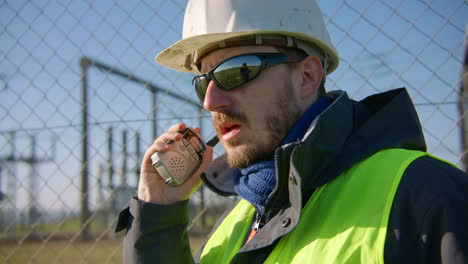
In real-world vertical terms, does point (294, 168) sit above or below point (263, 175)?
above

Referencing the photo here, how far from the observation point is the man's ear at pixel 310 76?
1784 millimetres

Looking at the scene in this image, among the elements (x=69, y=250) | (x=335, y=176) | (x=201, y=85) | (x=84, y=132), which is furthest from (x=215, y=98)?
(x=69, y=250)

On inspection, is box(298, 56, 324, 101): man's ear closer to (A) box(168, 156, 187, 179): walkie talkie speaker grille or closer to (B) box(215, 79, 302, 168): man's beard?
(B) box(215, 79, 302, 168): man's beard

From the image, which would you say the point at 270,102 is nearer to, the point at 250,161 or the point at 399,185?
the point at 250,161

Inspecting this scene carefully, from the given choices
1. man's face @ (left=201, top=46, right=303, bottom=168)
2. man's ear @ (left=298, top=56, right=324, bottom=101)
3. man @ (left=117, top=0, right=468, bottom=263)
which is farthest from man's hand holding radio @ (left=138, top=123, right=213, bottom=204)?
man's ear @ (left=298, top=56, right=324, bottom=101)

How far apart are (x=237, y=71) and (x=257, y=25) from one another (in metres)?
0.20

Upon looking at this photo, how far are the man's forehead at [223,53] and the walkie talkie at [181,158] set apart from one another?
35 centimetres

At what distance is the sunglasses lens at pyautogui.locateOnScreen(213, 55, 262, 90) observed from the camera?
169 centimetres

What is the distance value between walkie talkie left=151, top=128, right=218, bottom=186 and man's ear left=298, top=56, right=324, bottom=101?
0.60 meters

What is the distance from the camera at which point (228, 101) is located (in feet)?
5.64

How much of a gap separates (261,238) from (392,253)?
1.47 feet

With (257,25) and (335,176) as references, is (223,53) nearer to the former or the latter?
(257,25)

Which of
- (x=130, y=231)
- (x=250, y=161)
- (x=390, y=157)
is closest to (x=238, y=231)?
(x=250, y=161)

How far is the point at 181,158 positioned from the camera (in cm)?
204
